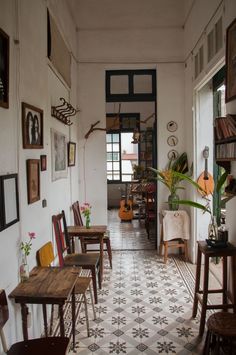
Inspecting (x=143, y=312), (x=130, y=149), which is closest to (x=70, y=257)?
(x=143, y=312)

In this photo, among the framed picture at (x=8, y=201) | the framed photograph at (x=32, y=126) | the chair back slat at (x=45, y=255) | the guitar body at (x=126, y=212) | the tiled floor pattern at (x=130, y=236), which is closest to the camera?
the framed picture at (x=8, y=201)

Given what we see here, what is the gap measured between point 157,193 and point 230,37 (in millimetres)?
3239

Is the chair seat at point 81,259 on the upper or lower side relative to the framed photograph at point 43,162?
lower

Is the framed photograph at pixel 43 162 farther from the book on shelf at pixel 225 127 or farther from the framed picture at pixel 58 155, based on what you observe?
the book on shelf at pixel 225 127

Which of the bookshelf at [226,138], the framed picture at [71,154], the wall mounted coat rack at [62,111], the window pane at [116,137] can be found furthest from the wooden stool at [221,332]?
the window pane at [116,137]

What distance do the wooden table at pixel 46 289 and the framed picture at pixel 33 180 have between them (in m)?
0.68

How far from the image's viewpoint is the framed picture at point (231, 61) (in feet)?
10.4

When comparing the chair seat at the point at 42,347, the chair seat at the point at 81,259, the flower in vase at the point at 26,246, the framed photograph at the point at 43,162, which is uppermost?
the framed photograph at the point at 43,162

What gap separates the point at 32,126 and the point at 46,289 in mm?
1481

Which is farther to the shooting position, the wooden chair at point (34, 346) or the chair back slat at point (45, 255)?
the chair back slat at point (45, 255)

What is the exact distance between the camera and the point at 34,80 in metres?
3.13

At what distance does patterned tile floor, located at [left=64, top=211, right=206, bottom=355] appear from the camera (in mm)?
3051

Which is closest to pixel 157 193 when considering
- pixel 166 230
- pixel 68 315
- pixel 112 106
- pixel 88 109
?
pixel 166 230

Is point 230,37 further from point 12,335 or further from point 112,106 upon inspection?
point 112,106
